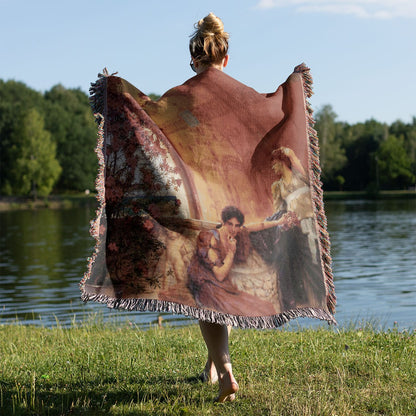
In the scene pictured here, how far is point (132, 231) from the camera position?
4.00 m

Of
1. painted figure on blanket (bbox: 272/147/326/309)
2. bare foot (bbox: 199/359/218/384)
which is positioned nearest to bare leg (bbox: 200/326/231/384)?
bare foot (bbox: 199/359/218/384)

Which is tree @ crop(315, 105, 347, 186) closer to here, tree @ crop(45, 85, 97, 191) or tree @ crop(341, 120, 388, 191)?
tree @ crop(341, 120, 388, 191)

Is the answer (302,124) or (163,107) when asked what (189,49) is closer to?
(163,107)

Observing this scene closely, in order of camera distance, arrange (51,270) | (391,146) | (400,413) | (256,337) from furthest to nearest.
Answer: (391,146)
(51,270)
(256,337)
(400,413)

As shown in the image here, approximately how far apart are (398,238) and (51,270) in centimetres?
1455

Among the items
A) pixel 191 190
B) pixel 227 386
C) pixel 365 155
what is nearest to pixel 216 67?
pixel 191 190

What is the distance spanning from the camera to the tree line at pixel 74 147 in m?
61.8

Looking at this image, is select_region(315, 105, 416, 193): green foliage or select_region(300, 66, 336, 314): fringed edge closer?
select_region(300, 66, 336, 314): fringed edge

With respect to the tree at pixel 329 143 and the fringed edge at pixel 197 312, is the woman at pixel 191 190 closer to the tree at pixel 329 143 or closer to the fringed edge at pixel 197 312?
the fringed edge at pixel 197 312

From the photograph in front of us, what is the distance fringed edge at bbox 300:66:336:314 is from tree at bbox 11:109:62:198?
58.4 meters

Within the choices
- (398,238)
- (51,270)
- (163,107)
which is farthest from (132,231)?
(398,238)

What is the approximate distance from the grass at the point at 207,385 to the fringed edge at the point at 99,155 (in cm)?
73

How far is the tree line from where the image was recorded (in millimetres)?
61781

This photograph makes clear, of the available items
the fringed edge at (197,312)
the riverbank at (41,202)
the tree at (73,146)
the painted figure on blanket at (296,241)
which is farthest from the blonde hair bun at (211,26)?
the tree at (73,146)
